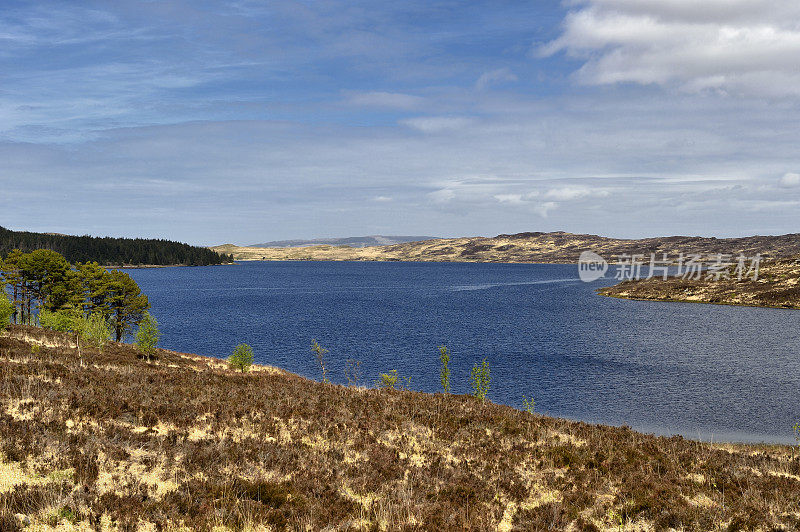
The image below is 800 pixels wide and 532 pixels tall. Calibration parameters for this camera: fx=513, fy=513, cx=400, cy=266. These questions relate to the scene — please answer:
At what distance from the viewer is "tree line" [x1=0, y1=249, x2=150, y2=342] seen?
80625 millimetres

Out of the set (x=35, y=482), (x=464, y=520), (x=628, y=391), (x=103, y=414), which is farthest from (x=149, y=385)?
(x=628, y=391)

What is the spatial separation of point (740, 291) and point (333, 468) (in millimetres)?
196286

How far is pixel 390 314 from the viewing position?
464ft

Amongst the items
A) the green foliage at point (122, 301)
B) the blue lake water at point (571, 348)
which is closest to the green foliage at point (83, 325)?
the green foliage at point (122, 301)

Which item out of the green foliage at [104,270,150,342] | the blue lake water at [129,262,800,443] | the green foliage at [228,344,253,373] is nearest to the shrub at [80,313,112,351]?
the green foliage at [228,344,253,373]

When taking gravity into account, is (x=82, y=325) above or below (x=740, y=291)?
below

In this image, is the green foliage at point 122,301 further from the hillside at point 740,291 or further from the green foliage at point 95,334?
the hillside at point 740,291

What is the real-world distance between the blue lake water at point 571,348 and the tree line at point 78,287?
13991 mm

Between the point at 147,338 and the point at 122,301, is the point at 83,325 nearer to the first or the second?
the point at 147,338

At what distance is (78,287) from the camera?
8288 cm

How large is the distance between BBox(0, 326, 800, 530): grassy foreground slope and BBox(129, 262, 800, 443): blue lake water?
2878 centimetres

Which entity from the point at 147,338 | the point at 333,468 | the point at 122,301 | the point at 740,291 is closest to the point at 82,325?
the point at 147,338

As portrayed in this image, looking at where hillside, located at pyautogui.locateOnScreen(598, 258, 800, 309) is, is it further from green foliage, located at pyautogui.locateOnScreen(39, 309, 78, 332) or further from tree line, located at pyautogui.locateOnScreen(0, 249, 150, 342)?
green foliage, located at pyautogui.locateOnScreen(39, 309, 78, 332)

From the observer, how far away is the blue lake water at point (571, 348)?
5538cm
